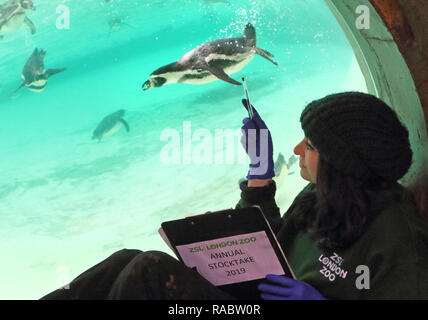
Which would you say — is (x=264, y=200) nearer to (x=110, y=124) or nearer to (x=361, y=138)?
(x=361, y=138)

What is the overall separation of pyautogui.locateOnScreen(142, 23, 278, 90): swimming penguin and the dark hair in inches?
108

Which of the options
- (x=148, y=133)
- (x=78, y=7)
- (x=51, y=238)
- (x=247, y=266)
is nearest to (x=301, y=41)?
(x=148, y=133)

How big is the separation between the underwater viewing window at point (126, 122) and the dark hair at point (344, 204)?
8108 mm

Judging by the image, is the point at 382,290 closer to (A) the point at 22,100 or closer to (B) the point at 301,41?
(B) the point at 301,41

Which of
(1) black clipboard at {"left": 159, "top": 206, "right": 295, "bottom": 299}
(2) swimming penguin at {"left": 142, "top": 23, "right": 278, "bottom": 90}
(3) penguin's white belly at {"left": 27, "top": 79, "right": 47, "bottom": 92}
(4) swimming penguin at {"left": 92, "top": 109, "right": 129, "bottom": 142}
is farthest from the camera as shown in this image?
(4) swimming penguin at {"left": 92, "top": 109, "right": 129, "bottom": 142}

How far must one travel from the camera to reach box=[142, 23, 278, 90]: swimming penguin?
3.88m

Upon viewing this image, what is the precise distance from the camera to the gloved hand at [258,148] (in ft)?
5.15

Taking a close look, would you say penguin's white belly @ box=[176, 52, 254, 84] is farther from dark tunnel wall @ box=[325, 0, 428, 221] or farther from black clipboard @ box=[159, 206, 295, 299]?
black clipboard @ box=[159, 206, 295, 299]

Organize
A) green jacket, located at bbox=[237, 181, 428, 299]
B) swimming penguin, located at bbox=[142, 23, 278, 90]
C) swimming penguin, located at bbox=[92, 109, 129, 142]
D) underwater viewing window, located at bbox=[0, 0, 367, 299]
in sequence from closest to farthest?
green jacket, located at bbox=[237, 181, 428, 299] → swimming penguin, located at bbox=[142, 23, 278, 90] → swimming penguin, located at bbox=[92, 109, 129, 142] → underwater viewing window, located at bbox=[0, 0, 367, 299]

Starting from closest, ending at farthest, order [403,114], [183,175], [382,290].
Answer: [382,290]
[403,114]
[183,175]

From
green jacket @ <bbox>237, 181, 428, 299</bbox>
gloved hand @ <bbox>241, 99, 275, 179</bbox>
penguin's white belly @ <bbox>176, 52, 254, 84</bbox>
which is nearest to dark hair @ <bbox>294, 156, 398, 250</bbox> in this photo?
green jacket @ <bbox>237, 181, 428, 299</bbox>

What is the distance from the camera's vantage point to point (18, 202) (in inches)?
557

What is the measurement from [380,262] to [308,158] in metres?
0.34
